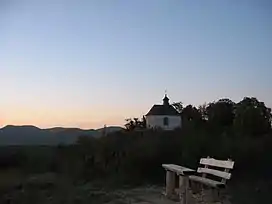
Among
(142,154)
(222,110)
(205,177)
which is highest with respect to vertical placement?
(222,110)

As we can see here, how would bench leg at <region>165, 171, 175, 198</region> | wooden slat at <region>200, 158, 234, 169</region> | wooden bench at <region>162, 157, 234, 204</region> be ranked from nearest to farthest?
1. wooden bench at <region>162, 157, 234, 204</region>
2. wooden slat at <region>200, 158, 234, 169</region>
3. bench leg at <region>165, 171, 175, 198</region>

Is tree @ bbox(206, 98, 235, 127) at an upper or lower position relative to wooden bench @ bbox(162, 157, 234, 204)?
upper

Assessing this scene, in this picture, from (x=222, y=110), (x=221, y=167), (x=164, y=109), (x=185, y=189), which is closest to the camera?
(x=221, y=167)

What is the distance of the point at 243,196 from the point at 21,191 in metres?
5.03

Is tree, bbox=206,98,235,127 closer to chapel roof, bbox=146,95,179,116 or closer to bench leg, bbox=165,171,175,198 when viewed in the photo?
bench leg, bbox=165,171,175,198

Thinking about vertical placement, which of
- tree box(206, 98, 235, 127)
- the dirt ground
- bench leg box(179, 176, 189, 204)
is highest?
tree box(206, 98, 235, 127)

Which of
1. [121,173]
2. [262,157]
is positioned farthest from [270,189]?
[121,173]

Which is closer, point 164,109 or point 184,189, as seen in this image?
point 184,189

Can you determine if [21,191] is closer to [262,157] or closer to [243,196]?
[243,196]

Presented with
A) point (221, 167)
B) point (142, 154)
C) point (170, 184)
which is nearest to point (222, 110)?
point (142, 154)

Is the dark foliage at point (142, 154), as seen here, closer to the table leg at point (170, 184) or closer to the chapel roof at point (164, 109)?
the table leg at point (170, 184)

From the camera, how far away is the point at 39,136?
74.2ft

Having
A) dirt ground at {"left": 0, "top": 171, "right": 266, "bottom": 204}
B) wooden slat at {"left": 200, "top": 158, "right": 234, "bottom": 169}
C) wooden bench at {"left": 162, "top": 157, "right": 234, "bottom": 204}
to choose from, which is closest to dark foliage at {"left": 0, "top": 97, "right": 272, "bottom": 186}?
dirt ground at {"left": 0, "top": 171, "right": 266, "bottom": 204}

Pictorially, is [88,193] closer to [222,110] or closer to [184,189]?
[184,189]
